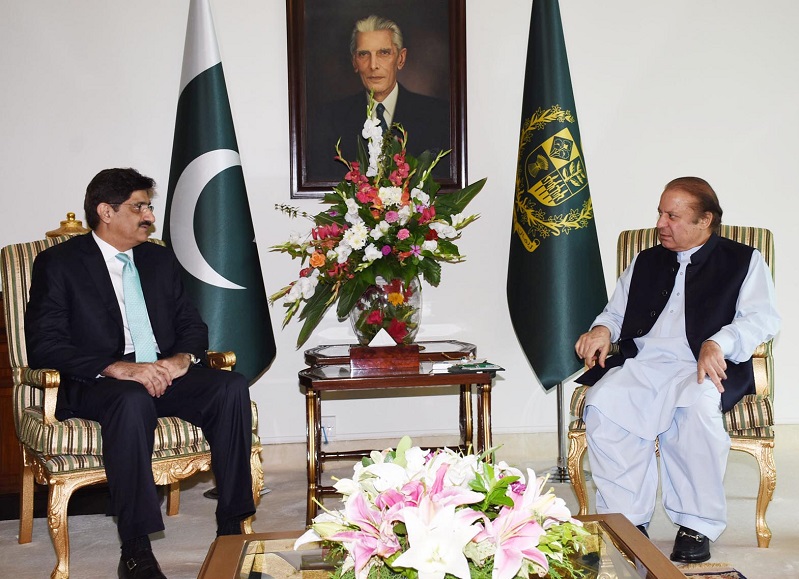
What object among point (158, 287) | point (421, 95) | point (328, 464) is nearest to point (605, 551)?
point (158, 287)

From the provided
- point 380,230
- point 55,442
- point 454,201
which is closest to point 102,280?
point 55,442

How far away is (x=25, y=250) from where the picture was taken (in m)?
3.39

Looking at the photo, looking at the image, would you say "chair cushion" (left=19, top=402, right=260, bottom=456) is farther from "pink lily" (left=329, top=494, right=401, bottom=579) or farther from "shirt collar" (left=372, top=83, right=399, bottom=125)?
"shirt collar" (left=372, top=83, right=399, bottom=125)

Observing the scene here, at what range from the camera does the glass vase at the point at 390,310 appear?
3.54 metres

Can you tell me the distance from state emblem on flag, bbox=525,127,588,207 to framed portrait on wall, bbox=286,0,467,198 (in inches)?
20.0

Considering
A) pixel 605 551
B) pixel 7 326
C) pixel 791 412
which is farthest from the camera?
pixel 791 412

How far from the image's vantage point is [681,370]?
10.4ft

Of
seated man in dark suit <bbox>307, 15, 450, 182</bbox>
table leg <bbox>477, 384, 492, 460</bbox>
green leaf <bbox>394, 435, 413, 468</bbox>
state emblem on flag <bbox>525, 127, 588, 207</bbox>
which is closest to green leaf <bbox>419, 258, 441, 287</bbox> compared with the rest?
table leg <bbox>477, 384, 492, 460</bbox>

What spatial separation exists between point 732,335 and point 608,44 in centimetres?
208

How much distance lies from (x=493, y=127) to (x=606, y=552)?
298 centimetres

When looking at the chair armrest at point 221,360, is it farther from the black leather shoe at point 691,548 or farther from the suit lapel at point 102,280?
the black leather shoe at point 691,548

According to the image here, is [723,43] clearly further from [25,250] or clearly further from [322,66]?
[25,250]

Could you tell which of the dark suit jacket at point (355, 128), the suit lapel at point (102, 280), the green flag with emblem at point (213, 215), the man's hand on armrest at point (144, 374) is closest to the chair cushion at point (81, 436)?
the man's hand on armrest at point (144, 374)

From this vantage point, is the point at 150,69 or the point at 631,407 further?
the point at 150,69
